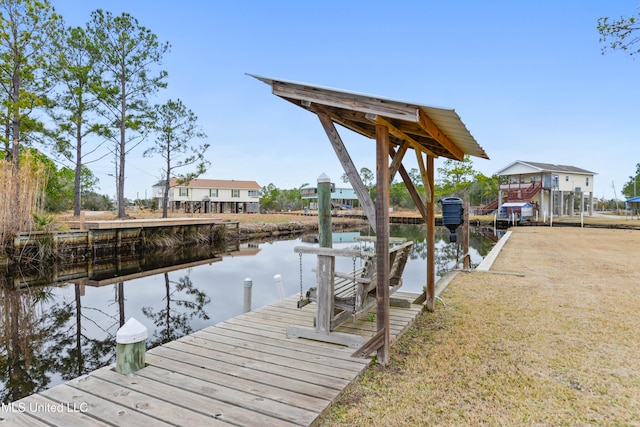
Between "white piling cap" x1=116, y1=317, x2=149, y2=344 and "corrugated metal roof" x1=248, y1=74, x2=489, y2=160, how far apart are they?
102 inches

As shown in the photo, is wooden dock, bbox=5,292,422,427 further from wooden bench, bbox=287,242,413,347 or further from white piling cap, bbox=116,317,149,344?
white piling cap, bbox=116,317,149,344

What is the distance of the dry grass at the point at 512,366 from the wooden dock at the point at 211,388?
0.27 m

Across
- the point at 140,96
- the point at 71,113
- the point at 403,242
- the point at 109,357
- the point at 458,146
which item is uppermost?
the point at 140,96

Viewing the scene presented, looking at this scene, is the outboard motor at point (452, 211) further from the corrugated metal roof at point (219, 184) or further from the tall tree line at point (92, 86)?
the corrugated metal roof at point (219, 184)

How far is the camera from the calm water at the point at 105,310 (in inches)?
171

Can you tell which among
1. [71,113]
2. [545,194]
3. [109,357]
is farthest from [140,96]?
[545,194]

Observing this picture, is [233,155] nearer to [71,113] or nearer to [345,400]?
[71,113]

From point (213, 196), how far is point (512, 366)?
143 ft

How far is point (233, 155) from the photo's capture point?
52750mm

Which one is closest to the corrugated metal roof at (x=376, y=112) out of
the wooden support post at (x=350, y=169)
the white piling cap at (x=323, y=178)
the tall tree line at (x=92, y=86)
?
the wooden support post at (x=350, y=169)

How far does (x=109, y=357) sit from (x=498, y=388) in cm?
472

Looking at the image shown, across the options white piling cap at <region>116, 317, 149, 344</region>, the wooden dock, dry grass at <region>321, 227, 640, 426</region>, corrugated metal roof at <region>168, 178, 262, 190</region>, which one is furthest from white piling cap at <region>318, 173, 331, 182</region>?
corrugated metal roof at <region>168, 178, 262, 190</region>

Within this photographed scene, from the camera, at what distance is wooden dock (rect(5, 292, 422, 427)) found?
2.30 meters

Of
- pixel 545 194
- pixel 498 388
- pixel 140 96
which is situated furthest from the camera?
pixel 545 194
